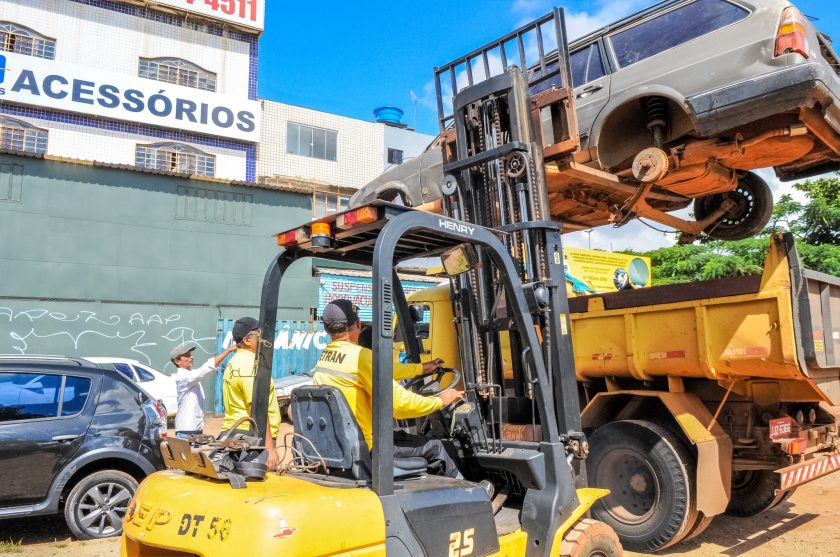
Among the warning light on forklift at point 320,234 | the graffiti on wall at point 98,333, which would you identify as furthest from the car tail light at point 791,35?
the graffiti on wall at point 98,333

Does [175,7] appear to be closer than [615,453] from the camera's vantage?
No

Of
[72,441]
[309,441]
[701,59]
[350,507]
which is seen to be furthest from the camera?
[72,441]

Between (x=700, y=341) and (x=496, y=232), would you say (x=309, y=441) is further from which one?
(x=700, y=341)

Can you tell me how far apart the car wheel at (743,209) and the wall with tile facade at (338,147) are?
2103 cm

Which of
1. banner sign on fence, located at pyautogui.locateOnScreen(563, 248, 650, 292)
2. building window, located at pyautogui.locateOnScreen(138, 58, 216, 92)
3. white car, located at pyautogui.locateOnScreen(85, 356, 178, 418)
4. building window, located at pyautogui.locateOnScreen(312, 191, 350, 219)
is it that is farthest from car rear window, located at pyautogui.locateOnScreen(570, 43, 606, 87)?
building window, located at pyautogui.locateOnScreen(138, 58, 216, 92)

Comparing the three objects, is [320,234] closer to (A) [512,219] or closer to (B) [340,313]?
(B) [340,313]

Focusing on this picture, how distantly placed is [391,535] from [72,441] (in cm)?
416

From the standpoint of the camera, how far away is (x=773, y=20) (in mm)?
4949

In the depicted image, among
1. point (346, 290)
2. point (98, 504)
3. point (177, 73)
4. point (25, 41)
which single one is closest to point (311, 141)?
point (177, 73)

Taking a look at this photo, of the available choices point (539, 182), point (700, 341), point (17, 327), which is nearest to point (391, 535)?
point (539, 182)

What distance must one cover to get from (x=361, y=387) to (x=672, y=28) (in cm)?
434

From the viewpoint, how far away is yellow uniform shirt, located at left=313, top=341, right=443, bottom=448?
3176 mm

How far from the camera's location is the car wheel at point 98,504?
5766mm

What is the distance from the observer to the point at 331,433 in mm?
3129
